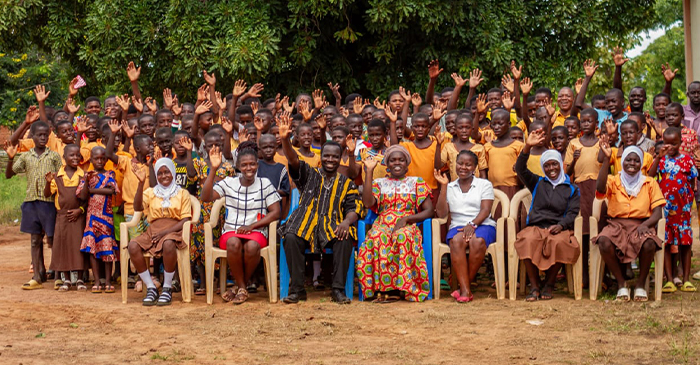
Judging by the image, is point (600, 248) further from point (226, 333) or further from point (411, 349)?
point (226, 333)

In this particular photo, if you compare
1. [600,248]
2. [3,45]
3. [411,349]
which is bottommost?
[411,349]

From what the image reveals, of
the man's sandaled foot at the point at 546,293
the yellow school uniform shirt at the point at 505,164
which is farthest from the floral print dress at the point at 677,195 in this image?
the yellow school uniform shirt at the point at 505,164

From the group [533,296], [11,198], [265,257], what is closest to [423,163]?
[533,296]

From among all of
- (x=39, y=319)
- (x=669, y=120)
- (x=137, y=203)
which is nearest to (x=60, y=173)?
(x=137, y=203)

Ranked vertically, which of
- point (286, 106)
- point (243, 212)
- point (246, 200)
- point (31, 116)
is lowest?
point (243, 212)

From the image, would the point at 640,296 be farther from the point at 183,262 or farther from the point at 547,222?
the point at 183,262

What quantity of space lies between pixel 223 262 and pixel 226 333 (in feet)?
5.46

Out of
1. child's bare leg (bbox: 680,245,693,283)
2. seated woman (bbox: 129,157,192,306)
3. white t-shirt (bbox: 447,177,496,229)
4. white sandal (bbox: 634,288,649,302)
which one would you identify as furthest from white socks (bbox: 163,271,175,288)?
child's bare leg (bbox: 680,245,693,283)

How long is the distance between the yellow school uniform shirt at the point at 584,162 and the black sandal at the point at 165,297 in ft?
12.7

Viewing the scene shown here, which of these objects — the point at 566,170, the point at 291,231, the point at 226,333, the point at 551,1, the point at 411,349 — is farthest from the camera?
the point at 551,1

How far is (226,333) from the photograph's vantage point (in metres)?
6.36

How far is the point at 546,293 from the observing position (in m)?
7.63

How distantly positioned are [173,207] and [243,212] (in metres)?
0.66

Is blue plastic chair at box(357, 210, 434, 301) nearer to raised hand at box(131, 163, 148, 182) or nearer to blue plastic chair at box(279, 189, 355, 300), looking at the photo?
blue plastic chair at box(279, 189, 355, 300)
